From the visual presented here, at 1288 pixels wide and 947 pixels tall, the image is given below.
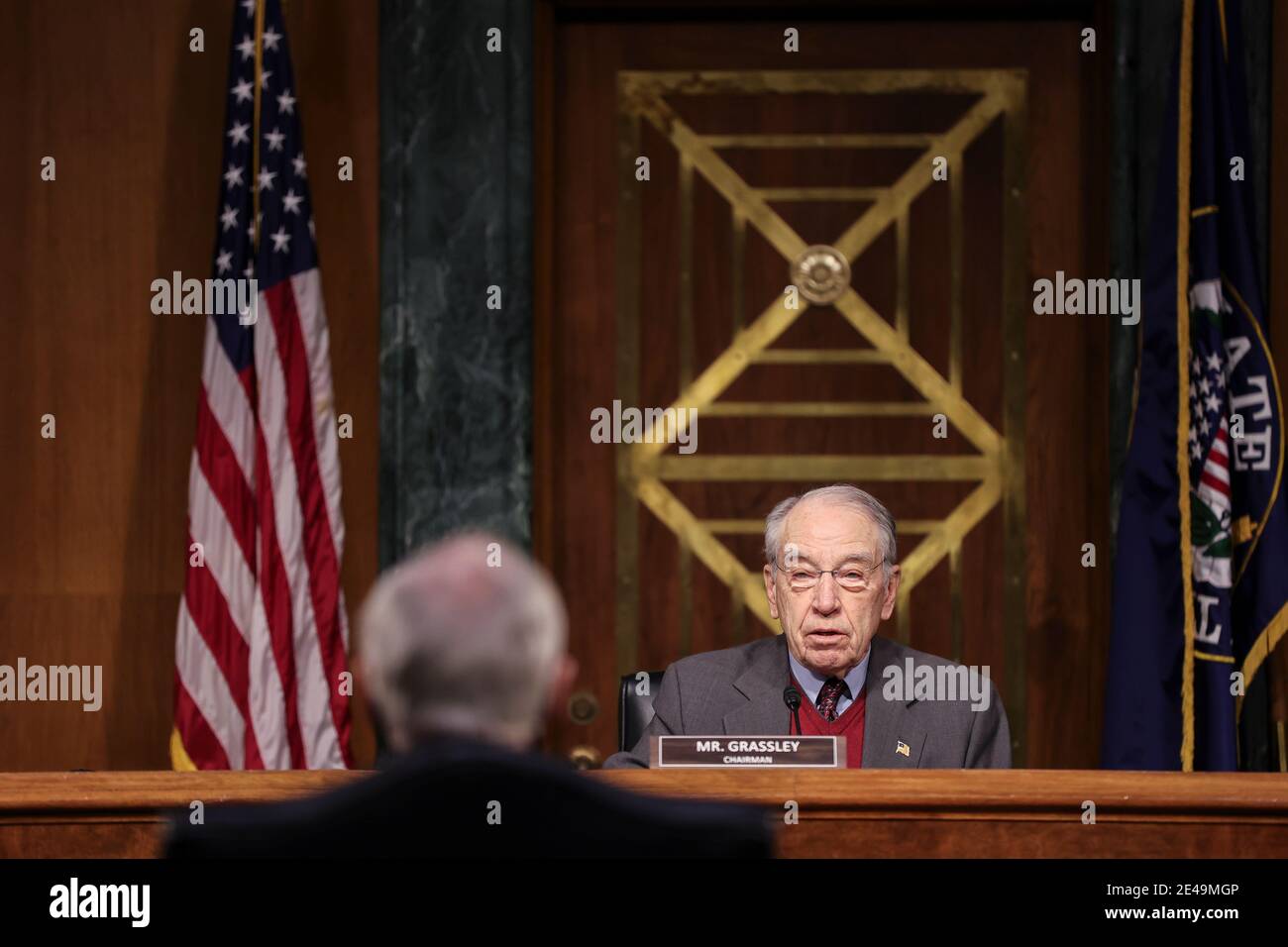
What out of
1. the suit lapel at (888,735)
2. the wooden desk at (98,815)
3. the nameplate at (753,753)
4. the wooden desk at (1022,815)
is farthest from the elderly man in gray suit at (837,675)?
the wooden desk at (98,815)

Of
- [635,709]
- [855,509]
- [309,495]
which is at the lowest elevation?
[635,709]

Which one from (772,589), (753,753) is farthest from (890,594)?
(753,753)

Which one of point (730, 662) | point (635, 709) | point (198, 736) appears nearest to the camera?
point (730, 662)

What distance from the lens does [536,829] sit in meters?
1.21

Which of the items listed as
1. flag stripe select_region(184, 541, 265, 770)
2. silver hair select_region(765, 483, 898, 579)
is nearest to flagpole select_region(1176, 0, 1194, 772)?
silver hair select_region(765, 483, 898, 579)

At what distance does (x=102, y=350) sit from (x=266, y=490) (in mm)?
786

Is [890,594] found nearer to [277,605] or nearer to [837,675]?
[837,675]

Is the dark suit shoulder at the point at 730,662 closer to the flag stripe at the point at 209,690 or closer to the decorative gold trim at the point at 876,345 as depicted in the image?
the decorative gold trim at the point at 876,345

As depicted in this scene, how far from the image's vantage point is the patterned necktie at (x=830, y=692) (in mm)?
2873

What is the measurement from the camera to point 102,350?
4.30m

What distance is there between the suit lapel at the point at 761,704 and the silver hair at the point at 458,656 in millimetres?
1640

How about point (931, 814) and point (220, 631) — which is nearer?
point (931, 814)

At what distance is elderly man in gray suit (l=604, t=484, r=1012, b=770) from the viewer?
278cm
